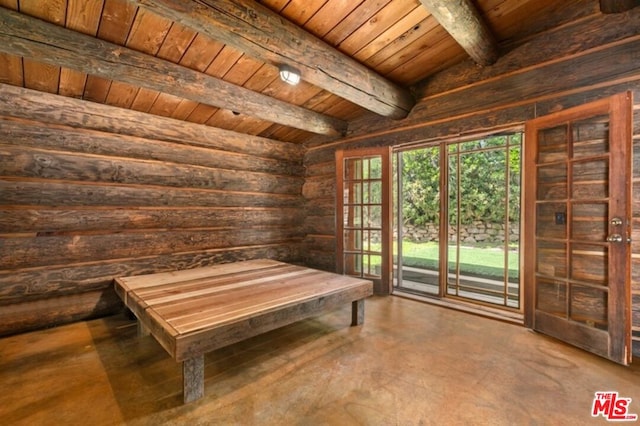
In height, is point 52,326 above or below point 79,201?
below

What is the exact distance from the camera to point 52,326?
8.71 feet

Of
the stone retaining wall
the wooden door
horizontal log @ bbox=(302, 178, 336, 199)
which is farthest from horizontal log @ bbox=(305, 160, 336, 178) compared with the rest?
the stone retaining wall

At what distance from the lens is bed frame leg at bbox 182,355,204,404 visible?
162 cm

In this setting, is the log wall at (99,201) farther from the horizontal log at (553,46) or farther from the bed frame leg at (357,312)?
the horizontal log at (553,46)

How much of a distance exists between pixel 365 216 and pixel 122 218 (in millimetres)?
3047

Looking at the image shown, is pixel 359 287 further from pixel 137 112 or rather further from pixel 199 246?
pixel 137 112

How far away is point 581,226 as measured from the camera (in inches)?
92.5

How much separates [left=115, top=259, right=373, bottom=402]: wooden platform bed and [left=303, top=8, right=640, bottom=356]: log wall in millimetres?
2120

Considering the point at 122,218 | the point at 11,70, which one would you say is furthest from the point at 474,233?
the point at 11,70

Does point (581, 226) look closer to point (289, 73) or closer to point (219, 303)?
point (289, 73)

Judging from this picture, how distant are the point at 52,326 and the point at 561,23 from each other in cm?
561

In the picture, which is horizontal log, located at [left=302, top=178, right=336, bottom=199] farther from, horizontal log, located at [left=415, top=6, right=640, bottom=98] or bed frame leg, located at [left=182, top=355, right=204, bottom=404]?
bed frame leg, located at [left=182, top=355, right=204, bottom=404]

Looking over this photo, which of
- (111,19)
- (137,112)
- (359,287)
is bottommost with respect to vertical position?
(359,287)

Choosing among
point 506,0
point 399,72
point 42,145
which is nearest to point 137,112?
point 42,145
